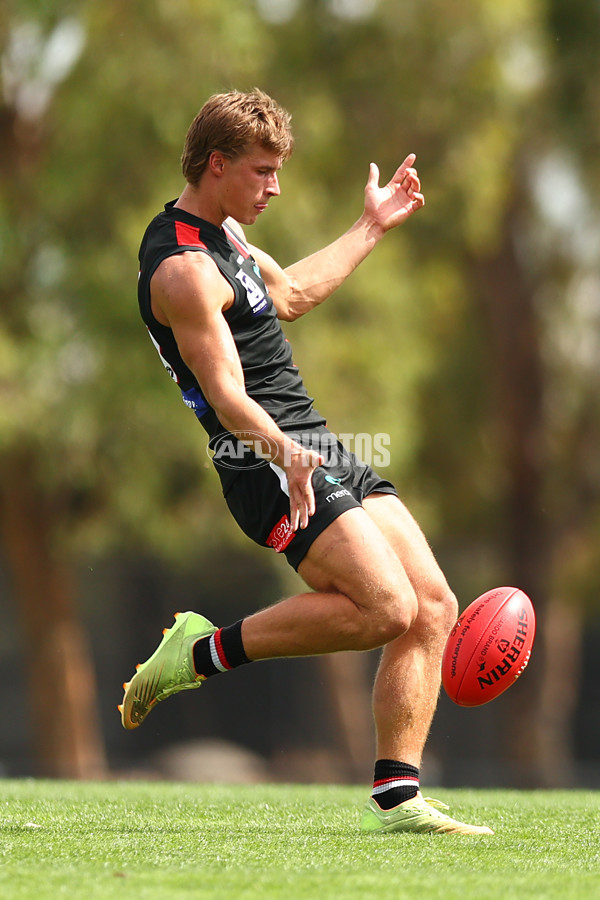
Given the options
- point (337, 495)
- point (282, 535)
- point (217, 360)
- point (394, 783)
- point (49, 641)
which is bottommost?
point (394, 783)

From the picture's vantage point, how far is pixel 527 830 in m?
4.62

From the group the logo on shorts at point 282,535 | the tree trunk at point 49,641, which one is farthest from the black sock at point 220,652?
the tree trunk at point 49,641

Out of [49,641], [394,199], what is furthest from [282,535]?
[49,641]

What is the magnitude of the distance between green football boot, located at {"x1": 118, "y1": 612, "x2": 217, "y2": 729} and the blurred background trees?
27.3 feet

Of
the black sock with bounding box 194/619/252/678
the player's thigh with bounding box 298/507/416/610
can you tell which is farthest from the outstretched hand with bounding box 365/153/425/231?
the black sock with bounding box 194/619/252/678

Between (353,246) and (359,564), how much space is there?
1630 mm

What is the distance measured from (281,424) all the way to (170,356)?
0.46 m

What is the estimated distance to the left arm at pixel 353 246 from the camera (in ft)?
17.4

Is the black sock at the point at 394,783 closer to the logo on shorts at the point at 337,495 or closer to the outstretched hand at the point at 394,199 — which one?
the logo on shorts at the point at 337,495

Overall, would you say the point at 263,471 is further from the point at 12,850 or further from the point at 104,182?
the point at 104,182

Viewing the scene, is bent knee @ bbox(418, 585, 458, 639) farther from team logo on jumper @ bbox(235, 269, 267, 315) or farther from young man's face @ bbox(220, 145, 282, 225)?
young man's face @ bbox(220, 145, 282, 225)

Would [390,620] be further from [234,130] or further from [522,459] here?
[522,459]

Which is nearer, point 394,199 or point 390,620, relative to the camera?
point 390,620

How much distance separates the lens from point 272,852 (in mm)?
3941
